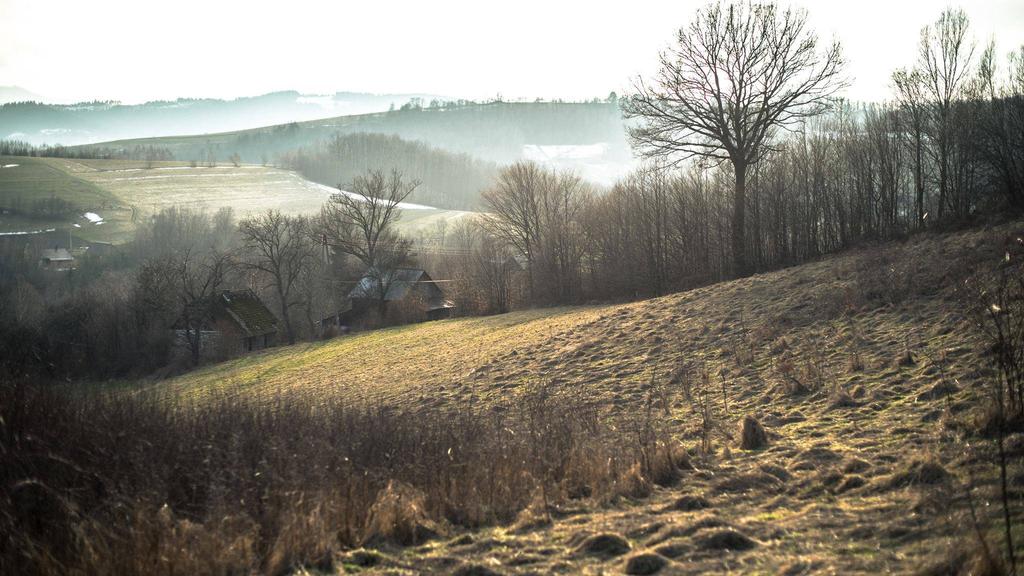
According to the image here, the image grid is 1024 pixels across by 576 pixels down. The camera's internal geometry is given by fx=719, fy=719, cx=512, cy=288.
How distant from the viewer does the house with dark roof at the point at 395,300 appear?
5025 centimetres

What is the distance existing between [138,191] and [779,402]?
12046cm

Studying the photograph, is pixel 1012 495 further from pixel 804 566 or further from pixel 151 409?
pixel 151 409

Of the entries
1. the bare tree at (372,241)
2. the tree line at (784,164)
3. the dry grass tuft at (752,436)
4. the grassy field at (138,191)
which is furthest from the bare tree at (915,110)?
the grassy field at (138,191)

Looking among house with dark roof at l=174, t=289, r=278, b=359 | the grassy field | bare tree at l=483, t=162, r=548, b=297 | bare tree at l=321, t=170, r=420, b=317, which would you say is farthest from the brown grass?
the grassy field

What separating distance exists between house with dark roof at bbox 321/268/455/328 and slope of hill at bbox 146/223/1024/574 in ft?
73.4

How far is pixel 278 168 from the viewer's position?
5551 inches

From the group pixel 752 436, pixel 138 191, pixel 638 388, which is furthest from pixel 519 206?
pixel 138 191

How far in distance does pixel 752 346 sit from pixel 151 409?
12439 millimetres

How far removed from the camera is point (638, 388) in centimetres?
1555

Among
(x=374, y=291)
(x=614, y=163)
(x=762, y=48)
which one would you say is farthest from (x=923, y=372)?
(x=614, y=163)

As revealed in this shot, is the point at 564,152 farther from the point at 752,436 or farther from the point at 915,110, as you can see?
the point at 752,436

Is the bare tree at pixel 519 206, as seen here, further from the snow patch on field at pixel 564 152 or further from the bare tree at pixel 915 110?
the snow patch on field at pixel 564 152

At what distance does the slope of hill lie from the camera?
596 cm

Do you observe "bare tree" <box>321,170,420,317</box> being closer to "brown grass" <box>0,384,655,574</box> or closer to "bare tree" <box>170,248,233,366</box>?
"bare tree" <box>170,248,233,366</box>
